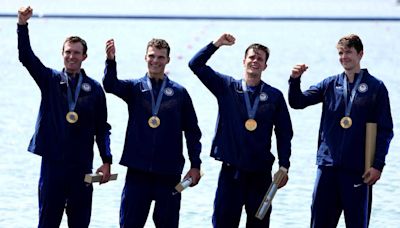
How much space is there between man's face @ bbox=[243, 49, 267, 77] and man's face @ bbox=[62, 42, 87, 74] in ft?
3.30

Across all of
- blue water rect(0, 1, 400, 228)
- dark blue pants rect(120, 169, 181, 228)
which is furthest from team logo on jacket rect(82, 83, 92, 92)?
blue water rect(0, 1, 400, 228)

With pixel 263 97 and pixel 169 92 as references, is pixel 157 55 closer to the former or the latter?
pixel 169 92

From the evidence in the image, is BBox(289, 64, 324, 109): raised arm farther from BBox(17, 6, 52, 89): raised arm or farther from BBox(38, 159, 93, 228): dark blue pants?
BBox(17, 6, 52, 89): raised arm

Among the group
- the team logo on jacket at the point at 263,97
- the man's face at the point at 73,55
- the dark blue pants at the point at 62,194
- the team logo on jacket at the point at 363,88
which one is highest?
the man's face at the point at 73,55

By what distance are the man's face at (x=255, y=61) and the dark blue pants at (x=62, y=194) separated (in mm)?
1188

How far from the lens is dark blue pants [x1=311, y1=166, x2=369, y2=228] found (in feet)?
22.1

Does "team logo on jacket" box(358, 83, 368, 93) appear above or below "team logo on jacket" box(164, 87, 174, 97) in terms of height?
above

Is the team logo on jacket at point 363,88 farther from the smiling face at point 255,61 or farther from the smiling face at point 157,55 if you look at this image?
the smiling face at point 157,55

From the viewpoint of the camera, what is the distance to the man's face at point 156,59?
22.1 ft

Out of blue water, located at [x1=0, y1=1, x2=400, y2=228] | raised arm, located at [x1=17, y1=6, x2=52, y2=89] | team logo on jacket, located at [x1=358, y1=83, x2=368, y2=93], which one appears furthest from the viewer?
blue water, located at [x1=0, y1=1, x2=400, y2=228]

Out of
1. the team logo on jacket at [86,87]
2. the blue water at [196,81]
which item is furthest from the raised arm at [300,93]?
the blue water at [196,81]

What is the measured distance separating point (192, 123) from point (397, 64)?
15.4 m

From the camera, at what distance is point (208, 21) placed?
3353cm

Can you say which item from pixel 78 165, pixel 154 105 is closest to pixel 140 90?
pixel 154 105
